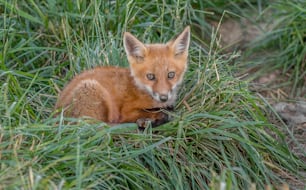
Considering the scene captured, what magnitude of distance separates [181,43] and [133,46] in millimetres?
411

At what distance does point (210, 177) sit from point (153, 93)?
0.82 m

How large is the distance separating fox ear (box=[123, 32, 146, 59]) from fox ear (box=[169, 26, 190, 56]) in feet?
0.86

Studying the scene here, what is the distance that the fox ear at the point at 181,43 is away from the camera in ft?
20.6

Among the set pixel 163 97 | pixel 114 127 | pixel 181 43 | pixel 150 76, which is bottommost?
pixel 114 127

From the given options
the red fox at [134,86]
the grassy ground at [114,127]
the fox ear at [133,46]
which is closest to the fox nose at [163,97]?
the red fox at [134,86]

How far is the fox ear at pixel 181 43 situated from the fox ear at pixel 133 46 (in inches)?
10.3

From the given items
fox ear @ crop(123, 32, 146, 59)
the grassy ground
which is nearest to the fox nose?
the grassy ground

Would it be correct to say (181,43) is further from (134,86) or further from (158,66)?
(134,86)

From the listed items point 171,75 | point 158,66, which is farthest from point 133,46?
point 171,75

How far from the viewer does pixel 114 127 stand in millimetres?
5605

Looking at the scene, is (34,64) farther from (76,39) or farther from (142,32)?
(142,32)

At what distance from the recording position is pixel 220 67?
6879mm

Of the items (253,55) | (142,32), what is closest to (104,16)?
(142,32)

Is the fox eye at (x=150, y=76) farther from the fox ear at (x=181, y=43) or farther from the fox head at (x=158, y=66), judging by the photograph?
the fox ear at (x=181, y=43)
